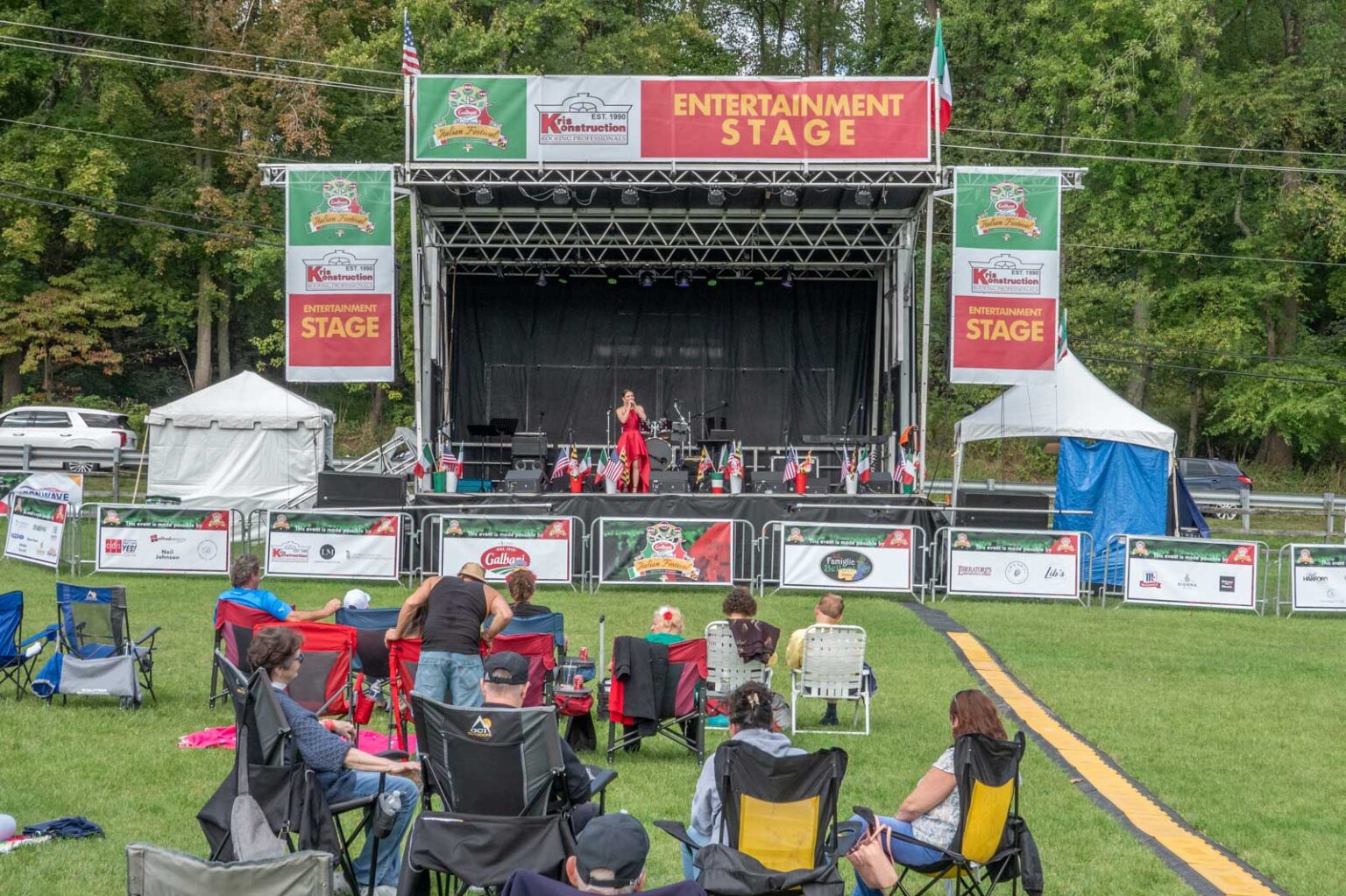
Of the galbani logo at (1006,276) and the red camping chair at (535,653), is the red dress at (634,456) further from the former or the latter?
the red camping chair at (535,653)

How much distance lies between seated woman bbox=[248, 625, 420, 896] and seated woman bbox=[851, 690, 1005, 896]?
1.93 metres

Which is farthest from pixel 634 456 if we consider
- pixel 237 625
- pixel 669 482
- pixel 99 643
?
pixel 237 625

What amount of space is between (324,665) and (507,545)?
27.5 feet

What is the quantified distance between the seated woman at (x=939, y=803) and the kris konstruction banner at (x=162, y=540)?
1361cm

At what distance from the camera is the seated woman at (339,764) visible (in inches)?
235

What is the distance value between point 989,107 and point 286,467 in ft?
69.6

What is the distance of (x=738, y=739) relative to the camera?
19.3 feet

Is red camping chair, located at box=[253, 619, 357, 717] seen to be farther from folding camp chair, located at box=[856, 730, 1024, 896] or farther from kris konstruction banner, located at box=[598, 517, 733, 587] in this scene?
kris konstruction banner, located at box=[598, 517, 733, 587]

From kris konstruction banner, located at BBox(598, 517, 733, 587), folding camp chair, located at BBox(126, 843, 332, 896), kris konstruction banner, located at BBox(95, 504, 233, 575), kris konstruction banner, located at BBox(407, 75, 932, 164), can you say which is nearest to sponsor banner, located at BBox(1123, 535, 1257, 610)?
kris konstruction banner, located at BBox(598, 517, 733, 587)

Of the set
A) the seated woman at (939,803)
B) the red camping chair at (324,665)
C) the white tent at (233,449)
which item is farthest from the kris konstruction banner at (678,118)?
the seated woman at (939,803)

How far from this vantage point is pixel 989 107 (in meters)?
38.0

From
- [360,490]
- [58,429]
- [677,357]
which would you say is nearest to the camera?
[360,490]

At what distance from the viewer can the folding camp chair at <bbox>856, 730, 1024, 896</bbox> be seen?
19.2ft

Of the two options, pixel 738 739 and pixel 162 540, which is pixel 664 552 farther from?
pixel 738 739
